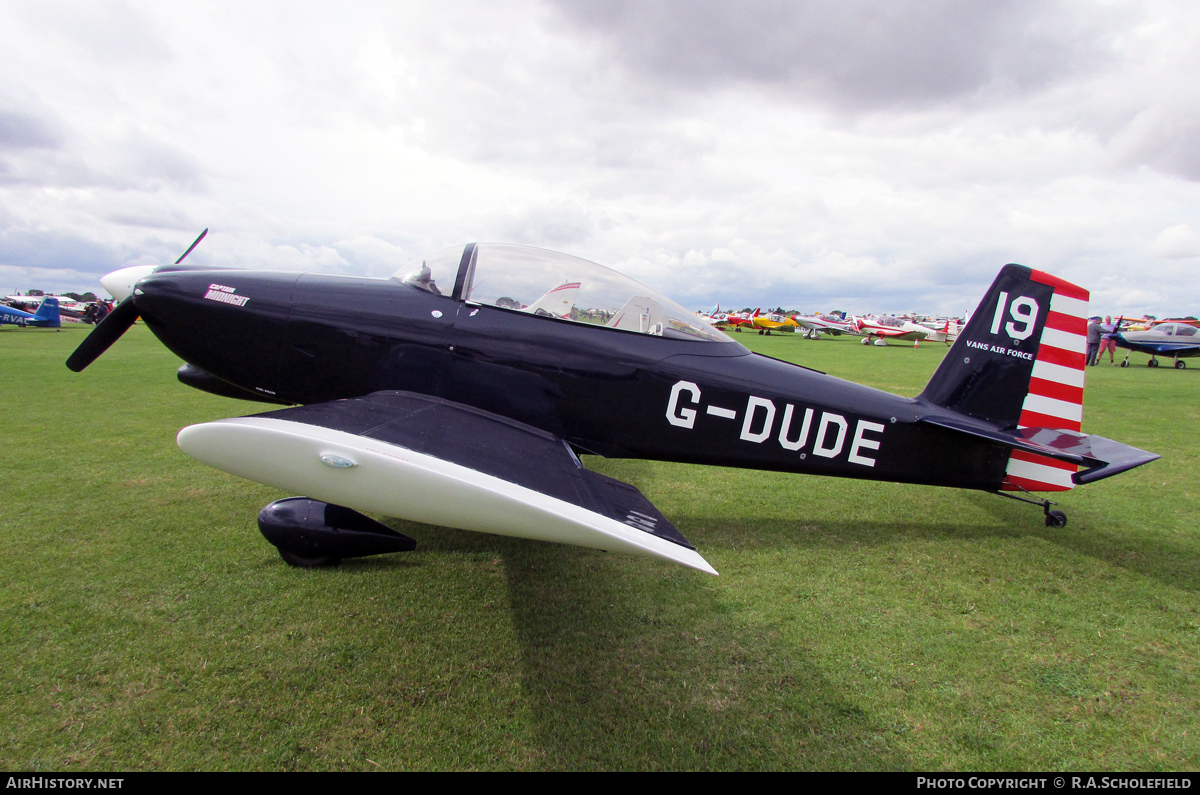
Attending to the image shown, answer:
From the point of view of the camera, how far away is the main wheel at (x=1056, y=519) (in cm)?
436

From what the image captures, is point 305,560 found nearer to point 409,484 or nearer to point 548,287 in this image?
point 409,484

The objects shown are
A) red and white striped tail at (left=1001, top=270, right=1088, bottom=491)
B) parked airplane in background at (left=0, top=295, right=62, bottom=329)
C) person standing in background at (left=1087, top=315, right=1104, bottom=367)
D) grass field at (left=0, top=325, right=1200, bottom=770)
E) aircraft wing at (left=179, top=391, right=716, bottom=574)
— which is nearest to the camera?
aircraft wing at (left=179, top=391, right=716, bottom=574)

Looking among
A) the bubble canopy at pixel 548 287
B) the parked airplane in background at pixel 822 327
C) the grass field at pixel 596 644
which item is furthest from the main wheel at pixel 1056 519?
the parked airplane in background at pixel 822 327

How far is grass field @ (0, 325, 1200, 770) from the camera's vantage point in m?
2.08

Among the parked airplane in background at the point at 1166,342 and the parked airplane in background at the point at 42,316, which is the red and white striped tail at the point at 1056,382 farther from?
the parked airplane in background at the point at 42,316

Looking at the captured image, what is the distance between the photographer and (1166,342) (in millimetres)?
20578

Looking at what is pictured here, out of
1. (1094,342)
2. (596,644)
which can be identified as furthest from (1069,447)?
(1094,342)

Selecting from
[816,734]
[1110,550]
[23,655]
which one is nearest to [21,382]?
[23,655]

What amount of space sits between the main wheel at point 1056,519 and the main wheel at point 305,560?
5.18 meters

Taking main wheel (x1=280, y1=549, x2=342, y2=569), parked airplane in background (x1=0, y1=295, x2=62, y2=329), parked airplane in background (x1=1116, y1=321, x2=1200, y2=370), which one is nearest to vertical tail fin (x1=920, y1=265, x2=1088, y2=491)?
main wheel (x1=280, y1=549, x2=342, y2=569)

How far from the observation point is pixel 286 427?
2051 mm

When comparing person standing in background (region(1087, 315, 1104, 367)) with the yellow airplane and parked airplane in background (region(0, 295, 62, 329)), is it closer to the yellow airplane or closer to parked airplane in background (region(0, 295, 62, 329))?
the yellow airplane

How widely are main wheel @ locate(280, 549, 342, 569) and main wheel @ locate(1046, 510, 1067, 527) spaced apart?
5178 millimetres

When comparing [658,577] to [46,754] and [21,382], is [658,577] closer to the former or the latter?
[46,754]
